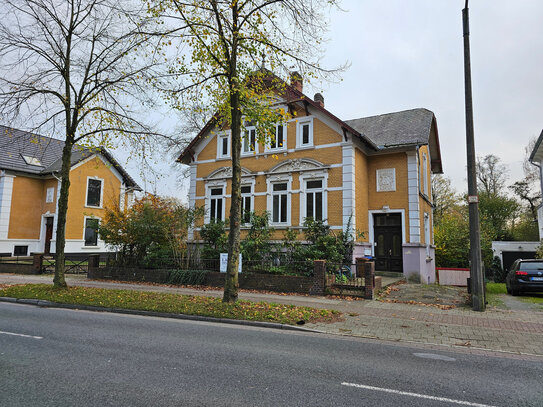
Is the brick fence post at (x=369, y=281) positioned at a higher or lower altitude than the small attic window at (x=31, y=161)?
lower

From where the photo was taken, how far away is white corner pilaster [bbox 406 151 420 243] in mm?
18078

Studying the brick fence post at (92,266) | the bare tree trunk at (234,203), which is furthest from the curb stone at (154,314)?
the brick fence post at (92,266)

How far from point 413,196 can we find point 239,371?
15412 millimetres

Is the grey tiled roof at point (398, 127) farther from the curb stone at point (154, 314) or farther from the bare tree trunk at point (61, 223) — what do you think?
the bare tree trunk at point (61, 223)

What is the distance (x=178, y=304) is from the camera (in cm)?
1050

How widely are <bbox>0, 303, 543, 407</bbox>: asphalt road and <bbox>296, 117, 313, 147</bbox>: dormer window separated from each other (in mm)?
12896

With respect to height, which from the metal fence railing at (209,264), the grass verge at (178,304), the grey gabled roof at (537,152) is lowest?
the grass verge at (178,304)

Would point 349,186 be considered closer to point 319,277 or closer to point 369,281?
point 319,277

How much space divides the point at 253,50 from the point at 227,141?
1121 centimetres

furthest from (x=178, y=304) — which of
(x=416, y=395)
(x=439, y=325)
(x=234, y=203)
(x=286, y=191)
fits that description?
(x=286, y=191)

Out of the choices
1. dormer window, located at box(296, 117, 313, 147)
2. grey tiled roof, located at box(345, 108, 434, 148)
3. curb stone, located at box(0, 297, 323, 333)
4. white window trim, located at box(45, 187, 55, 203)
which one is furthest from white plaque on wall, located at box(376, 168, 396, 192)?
white window trim, located at box(45, 187, 55, 203)

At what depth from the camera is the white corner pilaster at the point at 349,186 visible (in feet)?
56.5

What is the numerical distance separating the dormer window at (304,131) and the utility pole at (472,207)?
8726mm

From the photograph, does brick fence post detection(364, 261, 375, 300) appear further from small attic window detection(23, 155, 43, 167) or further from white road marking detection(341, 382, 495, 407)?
small attic window detection(23, 155, 43, 167)
